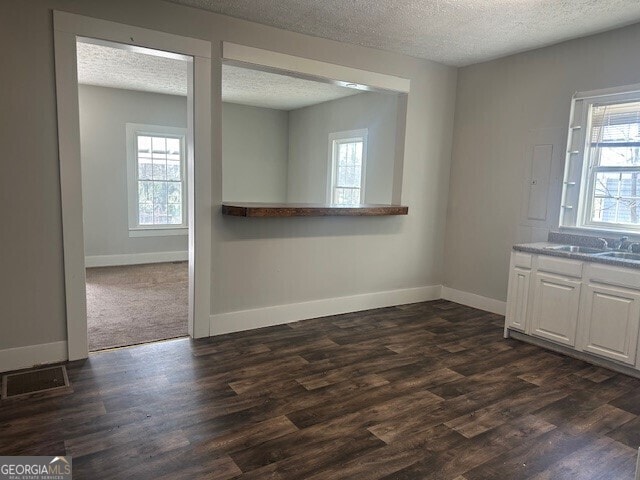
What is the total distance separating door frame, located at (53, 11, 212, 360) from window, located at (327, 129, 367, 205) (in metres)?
2.79

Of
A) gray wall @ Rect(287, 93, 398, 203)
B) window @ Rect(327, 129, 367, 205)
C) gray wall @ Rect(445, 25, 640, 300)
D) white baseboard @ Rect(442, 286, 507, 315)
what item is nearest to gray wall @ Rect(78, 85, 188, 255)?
gray wall @ Rect(287, 93, 398, 203)

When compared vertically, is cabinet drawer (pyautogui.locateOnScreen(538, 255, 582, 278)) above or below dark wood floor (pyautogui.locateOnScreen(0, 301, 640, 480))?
above

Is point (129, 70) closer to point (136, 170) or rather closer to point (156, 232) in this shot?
point (136, 170)

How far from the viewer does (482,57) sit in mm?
4496

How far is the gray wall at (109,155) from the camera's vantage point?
6273mm

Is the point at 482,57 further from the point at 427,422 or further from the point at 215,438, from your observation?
the point at 215,438

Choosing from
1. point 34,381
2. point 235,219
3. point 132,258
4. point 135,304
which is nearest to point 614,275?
point 235,219

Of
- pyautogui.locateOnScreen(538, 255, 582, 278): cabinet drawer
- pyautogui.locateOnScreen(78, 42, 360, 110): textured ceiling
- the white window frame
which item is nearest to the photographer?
pyautogui.locateOnScreen(538, 255, 582, 278): cabinet drawer

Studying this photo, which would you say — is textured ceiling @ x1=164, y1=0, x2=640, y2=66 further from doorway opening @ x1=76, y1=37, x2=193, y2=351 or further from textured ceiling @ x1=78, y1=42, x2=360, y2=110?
doorway opening @ x1=76, y1=37, x2=193, y2=351

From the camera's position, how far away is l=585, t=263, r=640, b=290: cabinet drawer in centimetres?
306

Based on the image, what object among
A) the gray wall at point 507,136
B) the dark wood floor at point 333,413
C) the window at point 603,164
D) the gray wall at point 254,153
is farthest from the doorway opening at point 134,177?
the window at point 603,164

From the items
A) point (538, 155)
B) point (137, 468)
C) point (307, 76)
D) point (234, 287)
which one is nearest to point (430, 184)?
point (538, 155)

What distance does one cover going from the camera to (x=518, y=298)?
150 inches

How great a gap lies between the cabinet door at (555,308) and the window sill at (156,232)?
5411 millimetres
